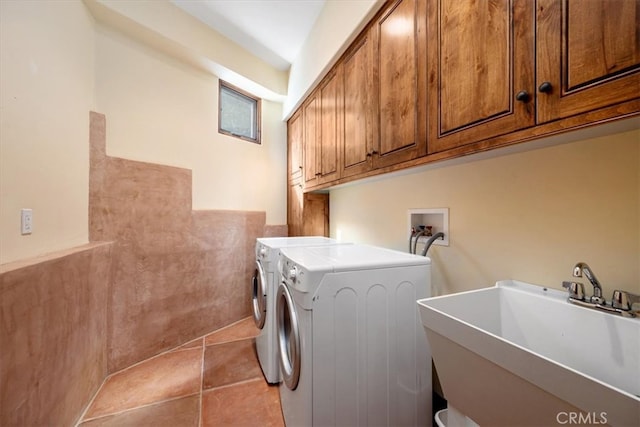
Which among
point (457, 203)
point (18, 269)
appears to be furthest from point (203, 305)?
point (457, 203)

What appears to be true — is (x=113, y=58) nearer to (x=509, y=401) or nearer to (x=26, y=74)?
(x=26, y=74)

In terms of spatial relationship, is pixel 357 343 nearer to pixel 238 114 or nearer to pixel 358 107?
pixel 358 107

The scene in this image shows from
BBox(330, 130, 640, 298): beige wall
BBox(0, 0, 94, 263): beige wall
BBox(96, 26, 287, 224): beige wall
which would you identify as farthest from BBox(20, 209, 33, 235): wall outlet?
BBox(330, 130, 640, 298): beige wall

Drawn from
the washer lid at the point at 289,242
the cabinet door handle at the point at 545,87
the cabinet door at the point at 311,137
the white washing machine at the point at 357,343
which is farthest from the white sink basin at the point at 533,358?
the cabinet door at the point at 311,137

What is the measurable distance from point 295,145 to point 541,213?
227 centimetres

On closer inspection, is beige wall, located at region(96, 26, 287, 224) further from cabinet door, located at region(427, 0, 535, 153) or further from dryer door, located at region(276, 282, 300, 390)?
cabinet door, located at region(427, 0, 535, 153)

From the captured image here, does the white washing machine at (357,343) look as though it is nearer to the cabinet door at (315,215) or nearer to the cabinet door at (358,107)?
the cabinet door at (358,107)

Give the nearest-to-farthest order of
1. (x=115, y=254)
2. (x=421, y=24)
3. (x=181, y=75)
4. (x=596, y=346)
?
(x=596, y=346) < (x=421, y=24) < (x=115, y=254) < (x=181, y=75)

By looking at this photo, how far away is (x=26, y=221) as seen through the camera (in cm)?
112

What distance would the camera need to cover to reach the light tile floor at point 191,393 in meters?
1.43

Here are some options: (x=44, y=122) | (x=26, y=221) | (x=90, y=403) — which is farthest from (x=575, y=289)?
(x=90, y=403)

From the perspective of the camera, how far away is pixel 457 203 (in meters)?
1.30

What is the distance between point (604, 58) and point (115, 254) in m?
2.68

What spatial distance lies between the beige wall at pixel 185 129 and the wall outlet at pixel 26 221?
33.8 inches
